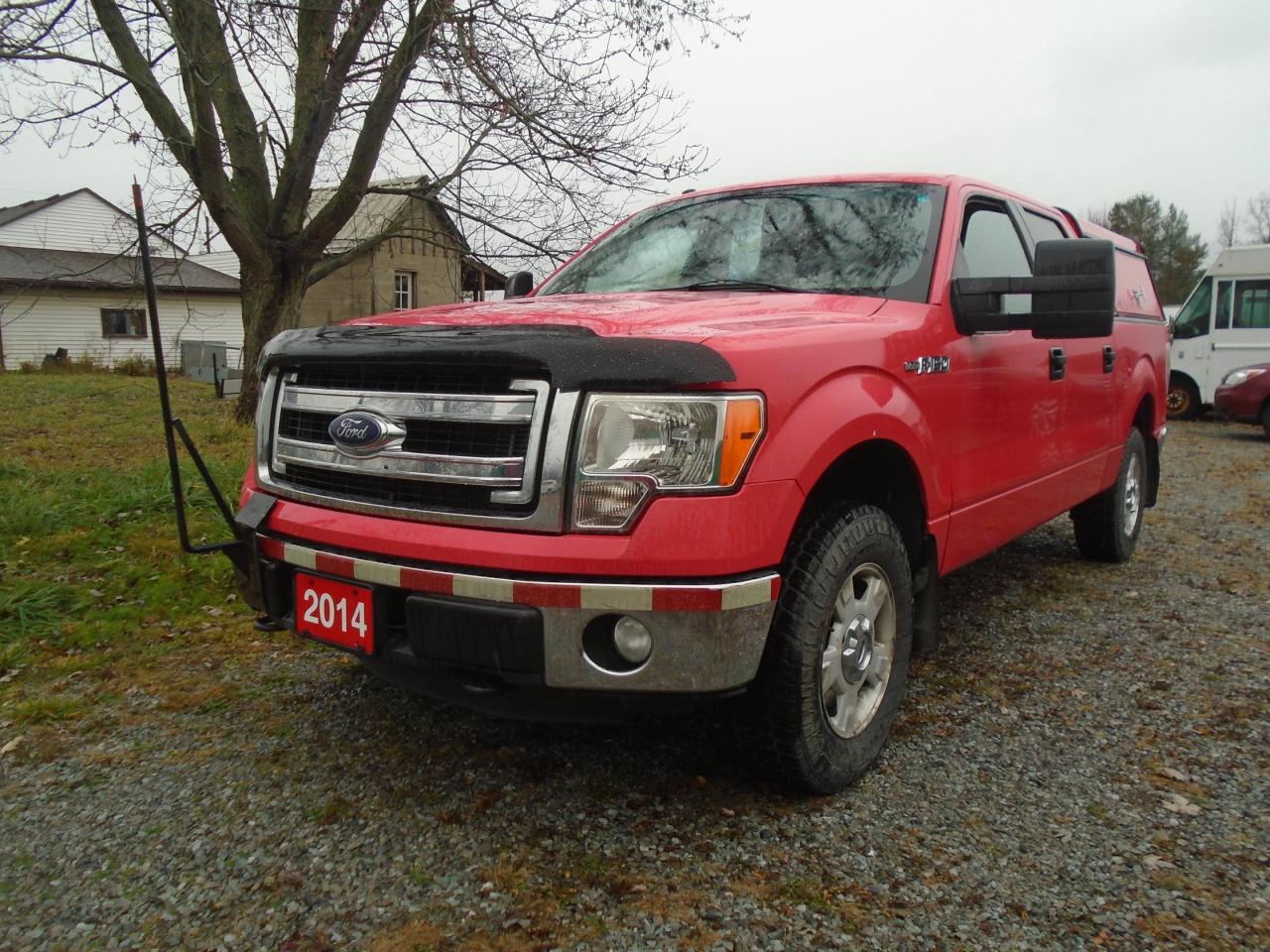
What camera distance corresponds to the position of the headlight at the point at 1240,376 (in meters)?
12.9

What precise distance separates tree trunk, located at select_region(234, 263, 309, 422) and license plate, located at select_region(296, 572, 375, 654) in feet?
25.8

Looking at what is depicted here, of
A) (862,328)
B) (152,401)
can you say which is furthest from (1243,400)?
(152,401)

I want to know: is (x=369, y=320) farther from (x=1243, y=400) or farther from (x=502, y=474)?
(x=1243, y=400)

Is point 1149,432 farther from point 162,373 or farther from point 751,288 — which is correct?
point 162,373

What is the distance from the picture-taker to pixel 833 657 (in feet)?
8.24

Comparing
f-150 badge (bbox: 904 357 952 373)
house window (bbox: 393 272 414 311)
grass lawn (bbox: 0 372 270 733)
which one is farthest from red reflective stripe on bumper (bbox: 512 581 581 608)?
house window (bbox: 393 272 414 311)

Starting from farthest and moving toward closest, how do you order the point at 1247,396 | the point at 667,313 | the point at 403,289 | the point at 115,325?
the point at 403,289 < the point at 115,325 < the point at 1247,396 < the point at 667,313

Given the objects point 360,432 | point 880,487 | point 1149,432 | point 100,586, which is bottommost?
point 100,586

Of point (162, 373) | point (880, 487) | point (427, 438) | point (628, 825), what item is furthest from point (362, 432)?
point (880, 487)

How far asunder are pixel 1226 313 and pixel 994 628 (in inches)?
491

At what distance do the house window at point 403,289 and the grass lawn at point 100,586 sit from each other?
26.2 meters

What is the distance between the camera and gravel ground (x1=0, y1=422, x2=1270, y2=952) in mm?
2045

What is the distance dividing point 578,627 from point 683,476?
42 cm

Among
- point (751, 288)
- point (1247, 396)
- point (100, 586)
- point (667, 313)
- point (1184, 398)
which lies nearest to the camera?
point (667, 313)
